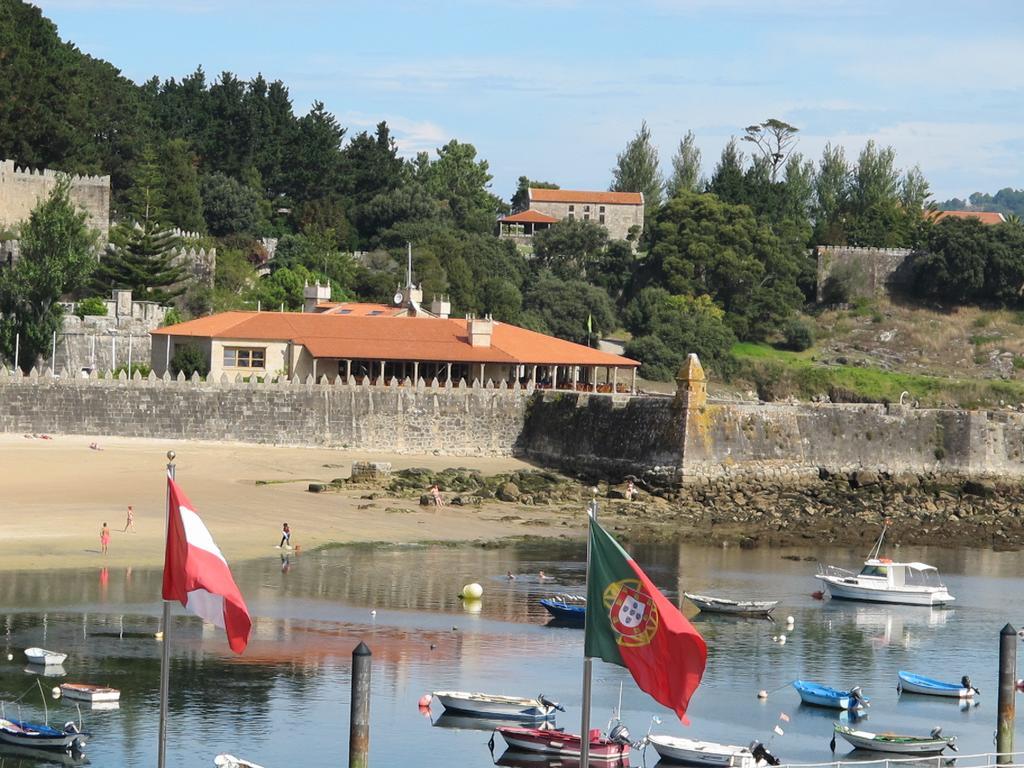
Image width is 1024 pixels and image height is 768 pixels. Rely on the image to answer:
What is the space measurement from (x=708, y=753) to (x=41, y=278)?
41.0 m

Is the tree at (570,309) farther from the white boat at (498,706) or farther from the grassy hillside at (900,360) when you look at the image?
the white boat at (498,706)

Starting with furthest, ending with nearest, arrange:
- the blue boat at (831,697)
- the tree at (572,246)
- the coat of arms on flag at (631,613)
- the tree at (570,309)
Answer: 1. the tree at (572,246)
2. the tree at (570,309)
3. the blue boat at (831,697)
4. the coat of arms on flag at (631,613)

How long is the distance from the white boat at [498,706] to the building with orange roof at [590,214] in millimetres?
78168

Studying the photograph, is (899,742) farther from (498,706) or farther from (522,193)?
(522,193)

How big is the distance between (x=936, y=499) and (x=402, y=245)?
135 ft

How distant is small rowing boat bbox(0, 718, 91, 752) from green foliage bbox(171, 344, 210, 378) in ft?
111

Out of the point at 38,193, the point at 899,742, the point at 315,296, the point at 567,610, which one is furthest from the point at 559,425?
the point at 899,742

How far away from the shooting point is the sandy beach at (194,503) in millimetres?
41375

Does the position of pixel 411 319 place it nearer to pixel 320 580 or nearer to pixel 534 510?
pixel 534 510

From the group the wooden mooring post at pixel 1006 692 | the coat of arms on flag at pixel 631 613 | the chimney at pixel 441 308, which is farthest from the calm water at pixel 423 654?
the chimney at pixel 441 308

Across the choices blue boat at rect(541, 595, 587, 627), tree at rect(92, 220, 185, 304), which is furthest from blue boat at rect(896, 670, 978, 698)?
tree at rect(92, 220, 185, 304)

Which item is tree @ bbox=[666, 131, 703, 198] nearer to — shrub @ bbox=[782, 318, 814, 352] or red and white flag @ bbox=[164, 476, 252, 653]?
shrub @ bbox=[782, 318, 814, 352]

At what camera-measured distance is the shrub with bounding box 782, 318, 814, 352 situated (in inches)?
3415

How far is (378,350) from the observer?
60.4 m
